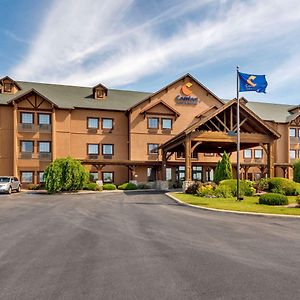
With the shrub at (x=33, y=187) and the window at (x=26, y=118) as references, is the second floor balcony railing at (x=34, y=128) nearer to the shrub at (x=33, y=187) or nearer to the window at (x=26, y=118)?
the window at (x=26, y=118)

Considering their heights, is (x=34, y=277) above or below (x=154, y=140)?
below

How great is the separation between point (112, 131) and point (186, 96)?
11053mm

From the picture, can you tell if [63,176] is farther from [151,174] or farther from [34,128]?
[151,174]

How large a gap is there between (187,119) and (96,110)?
12.1 meters

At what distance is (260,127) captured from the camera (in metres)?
27.6

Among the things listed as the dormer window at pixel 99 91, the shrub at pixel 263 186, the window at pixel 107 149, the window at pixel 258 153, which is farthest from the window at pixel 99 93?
the shrub at pixel 263 186

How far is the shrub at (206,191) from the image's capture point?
2208 cm

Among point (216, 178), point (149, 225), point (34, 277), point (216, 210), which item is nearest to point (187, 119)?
point (216, 178)

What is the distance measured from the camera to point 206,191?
73.6 ft

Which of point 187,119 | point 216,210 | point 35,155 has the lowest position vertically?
point 216,210

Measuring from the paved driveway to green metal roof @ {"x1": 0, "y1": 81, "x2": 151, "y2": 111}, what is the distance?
96.6ft

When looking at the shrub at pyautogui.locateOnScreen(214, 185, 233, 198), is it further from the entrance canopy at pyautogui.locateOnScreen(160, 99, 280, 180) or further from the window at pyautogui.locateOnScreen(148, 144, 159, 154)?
the window at pyautogui.locateOnScreen(148, 144, 159, 154)

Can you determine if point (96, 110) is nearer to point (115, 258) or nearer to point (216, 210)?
point (216, 210)

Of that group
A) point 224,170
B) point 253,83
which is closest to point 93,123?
point 224,170
